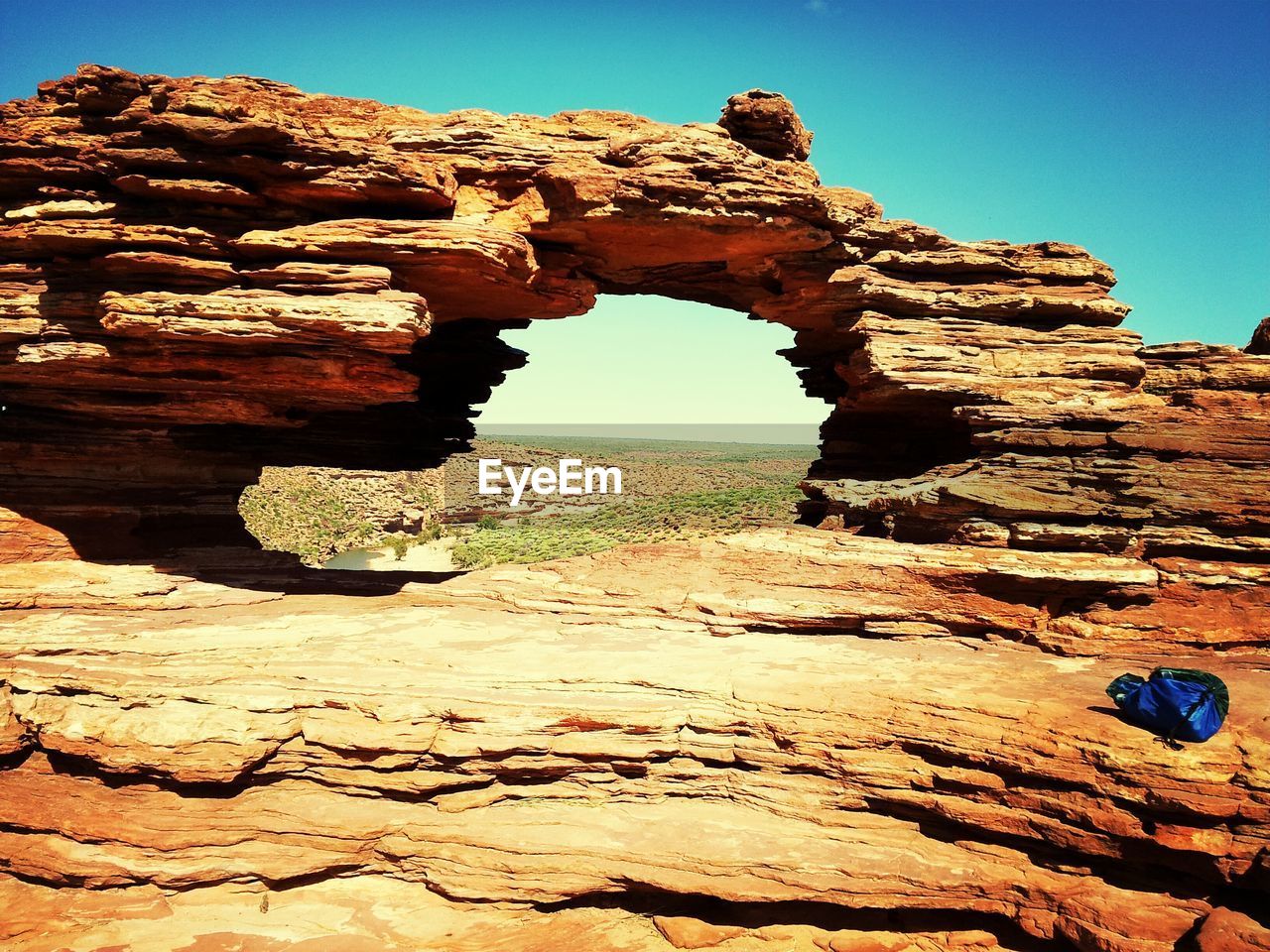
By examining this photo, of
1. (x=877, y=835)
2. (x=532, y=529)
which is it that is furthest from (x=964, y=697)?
(x=532, y=529)

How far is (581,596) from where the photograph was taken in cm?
1320

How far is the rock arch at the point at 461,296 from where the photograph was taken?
38.9ft

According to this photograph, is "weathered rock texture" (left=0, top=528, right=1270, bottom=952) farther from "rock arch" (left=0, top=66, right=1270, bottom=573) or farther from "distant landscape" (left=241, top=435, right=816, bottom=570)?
"distant landscape" (left=241, top=435, right=816, bottom=570)

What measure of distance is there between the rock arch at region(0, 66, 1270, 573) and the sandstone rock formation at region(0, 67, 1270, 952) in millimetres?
80

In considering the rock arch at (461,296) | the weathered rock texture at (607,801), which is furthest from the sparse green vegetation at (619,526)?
the weathered rock texture at (607,801)

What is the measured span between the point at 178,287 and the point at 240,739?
24.8 feet

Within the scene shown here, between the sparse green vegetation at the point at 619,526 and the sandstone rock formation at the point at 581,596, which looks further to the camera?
the sparse green vegetation at the point at 619,526

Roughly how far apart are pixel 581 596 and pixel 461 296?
6.32 m

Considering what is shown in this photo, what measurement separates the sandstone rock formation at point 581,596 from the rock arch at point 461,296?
8cm

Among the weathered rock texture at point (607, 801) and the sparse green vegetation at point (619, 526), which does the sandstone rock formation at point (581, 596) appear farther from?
the sparse green vegetation at point (619, 526)

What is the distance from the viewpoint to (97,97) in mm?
12047

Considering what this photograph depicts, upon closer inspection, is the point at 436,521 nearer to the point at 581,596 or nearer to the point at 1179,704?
the point at 581,596

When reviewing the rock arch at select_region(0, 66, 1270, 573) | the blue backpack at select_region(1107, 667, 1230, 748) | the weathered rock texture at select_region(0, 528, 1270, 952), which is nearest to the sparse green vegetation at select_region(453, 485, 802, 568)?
the rock arch at select_region(0, 66, 1270, 573)

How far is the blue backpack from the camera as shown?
332 inches
